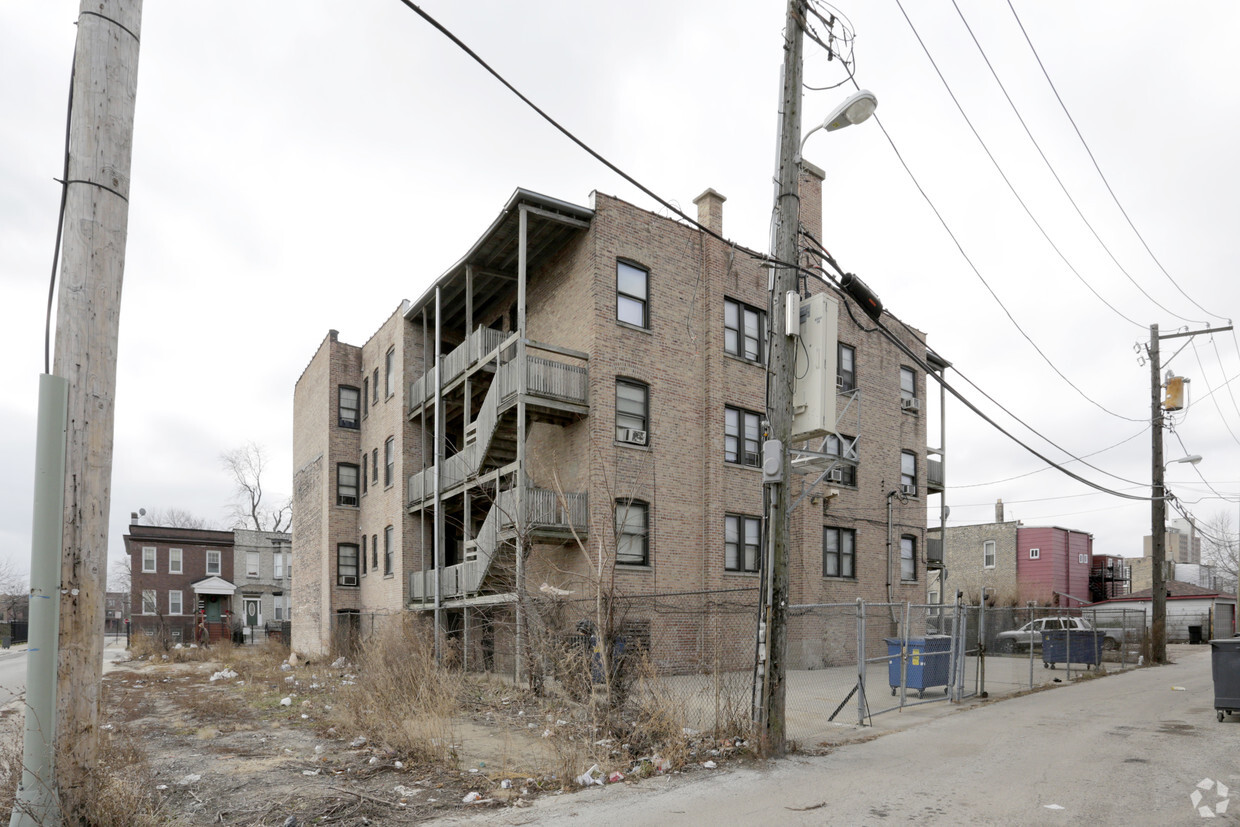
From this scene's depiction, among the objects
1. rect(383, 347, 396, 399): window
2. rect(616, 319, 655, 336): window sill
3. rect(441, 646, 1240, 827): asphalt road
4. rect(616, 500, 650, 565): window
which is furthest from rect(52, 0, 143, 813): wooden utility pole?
rect(383, 347, 396, 399): window

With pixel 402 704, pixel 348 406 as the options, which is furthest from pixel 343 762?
pixel 348 406

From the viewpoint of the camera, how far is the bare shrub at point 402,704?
9.99m

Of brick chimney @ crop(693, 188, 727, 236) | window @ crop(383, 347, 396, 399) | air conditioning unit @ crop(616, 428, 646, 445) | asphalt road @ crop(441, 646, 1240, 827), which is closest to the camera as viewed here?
asphalt road @ crop(441, 646, 1240, 827)

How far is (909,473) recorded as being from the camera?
3052 centimetres

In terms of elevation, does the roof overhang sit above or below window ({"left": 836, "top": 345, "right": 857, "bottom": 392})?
above

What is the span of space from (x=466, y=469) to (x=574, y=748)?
49.6 feet

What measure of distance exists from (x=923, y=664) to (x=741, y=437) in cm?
982

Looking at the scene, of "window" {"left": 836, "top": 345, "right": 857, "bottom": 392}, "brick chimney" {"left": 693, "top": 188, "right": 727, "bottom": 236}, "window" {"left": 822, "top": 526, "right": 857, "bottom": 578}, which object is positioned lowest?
"window" {"left": 822, "top": 526, "right": 857, "bottom": 578}

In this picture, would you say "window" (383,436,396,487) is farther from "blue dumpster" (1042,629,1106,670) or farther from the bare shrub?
"blue dumpster" (1042,629,1106,670)

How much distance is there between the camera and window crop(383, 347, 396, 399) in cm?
3052

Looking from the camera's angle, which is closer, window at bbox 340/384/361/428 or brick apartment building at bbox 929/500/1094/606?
window at bbox 340/384/361/428

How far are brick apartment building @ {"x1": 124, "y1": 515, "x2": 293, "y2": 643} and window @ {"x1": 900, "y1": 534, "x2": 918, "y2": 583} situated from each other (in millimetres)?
40475

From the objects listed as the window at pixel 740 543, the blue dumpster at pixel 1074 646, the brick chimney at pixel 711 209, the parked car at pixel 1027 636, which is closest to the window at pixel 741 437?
the window at pixel 740 543

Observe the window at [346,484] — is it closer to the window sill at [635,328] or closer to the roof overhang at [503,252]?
the roof overhang at [503,252]
